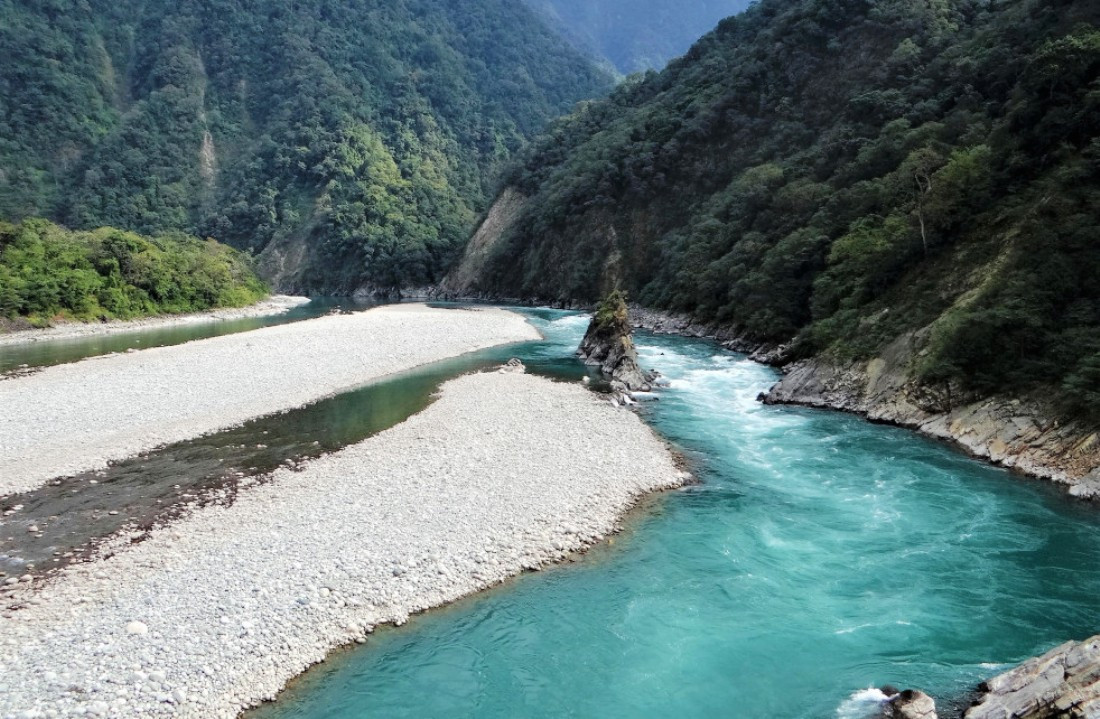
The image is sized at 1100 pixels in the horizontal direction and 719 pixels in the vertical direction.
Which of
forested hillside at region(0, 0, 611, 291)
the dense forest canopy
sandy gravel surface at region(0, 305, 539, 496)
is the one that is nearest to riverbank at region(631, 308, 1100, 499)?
sandy gravel surface at region(0, 305, 539, 496)

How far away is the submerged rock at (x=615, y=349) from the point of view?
32.3 m

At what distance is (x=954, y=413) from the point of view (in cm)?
2156

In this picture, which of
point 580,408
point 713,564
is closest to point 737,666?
point 713,564

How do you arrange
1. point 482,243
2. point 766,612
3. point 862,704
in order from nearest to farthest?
point 862,704 < point 766,612 < point 482,243

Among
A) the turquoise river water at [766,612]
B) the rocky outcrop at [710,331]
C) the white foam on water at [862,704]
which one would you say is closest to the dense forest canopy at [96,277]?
the rocky outcrop at [710,331]

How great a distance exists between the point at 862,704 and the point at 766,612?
266cm

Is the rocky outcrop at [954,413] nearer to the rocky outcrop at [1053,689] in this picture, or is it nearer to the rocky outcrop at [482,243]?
the rocky outcrop at [1053,689]

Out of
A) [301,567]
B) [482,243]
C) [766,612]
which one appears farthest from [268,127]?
[766,612]

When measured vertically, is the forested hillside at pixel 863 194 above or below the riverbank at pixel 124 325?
above

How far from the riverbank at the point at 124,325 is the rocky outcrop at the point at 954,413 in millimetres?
53734

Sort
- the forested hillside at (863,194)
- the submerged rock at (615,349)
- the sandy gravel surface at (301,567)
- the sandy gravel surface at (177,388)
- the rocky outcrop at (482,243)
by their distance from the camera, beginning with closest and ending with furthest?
the sandy gravel surface at (301,567) < the sandy gravel surface at (177,388) < the forested hillside at (863,194) < the submerged rock at (615,349) < the rocky outcrop at (482,243)

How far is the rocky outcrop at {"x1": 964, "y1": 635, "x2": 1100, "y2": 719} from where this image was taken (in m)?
7.27

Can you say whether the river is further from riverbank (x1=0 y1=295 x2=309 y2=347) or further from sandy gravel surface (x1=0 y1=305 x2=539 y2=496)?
riverbank (x1=0 y1=295 x2=309 y2=347)

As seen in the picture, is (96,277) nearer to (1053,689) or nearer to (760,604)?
(760,604)
